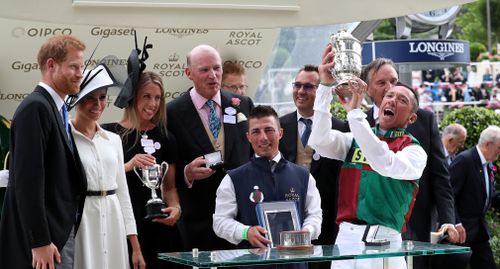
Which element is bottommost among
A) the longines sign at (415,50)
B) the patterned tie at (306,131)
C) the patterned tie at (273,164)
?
the patterned tie at (273,164)

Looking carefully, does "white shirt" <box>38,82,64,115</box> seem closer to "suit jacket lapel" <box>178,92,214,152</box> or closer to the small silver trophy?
the small silver trophy

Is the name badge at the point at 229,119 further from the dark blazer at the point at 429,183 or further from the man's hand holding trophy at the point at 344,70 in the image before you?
the man's hand holding trophy at the point at 344,70

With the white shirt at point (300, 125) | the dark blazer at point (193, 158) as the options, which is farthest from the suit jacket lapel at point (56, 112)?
the white shirt at point (300, 125)

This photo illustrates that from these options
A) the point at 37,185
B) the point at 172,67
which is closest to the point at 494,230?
the point at 172,67

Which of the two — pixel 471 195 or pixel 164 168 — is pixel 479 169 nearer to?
pixel 471 195

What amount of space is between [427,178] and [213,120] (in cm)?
154

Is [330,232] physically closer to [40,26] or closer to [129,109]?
[129,109]

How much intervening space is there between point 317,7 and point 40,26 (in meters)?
2.24

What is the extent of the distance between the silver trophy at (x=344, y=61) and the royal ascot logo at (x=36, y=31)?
7.57ft

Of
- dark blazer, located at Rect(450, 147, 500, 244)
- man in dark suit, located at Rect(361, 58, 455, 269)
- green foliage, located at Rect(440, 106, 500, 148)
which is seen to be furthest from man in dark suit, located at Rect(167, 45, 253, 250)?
green foliage, located at Rect(440, 106, 500, 148)

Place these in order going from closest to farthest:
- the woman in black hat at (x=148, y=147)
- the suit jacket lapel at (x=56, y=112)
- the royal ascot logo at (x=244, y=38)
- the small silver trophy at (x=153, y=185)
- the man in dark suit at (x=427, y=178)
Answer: the suit jacket lapel at (x=56, y=112), the small silver trophy at (x=153, y=185), the woman in black hat at (x=148, y=147), the man in dark suit at (x=427, y=178), the royal ascot logo at (x=244, y=38)

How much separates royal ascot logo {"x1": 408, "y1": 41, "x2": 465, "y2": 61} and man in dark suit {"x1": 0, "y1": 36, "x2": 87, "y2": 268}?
8817 millimetres

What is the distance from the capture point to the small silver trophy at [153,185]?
641 cm

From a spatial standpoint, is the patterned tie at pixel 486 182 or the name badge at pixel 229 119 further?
the patterned tie at pixel 486 182
